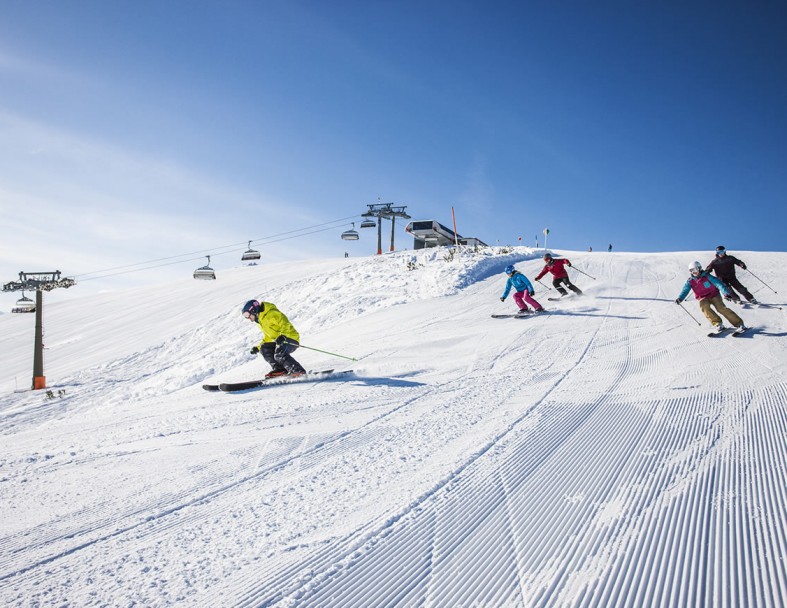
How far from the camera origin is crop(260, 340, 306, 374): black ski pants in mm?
7774

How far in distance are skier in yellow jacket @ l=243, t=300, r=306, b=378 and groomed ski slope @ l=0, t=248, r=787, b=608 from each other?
669 mm

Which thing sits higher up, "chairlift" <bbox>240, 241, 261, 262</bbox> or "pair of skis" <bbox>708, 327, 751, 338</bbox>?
"chairlift" <bbox>240, 241, 261, 262</bbox>

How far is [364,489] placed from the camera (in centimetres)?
332


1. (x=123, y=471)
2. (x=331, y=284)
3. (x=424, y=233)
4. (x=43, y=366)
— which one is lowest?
(x=43, y=366)

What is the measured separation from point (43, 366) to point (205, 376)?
11.9 meters

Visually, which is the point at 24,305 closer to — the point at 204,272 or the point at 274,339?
the point at 204,272

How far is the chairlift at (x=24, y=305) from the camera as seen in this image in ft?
72.0

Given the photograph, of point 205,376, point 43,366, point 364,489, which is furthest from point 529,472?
point 43,366

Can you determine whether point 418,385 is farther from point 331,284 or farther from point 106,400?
point 331,284

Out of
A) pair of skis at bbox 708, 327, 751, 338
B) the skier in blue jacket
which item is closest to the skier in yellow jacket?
the skier in blue jacket

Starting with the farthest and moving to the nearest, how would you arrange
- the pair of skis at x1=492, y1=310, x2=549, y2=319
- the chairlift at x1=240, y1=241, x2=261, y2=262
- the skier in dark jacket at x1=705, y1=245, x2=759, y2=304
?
the chairlift at x1=240, y1=241, x2=261, y2=262 → the pair of skis at x1=492, y1=310, x2=549, y2=319 → the skier in dark jacket at x1=705, y1=245, x2=759, y2=304

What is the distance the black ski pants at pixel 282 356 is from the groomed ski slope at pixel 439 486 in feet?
2.02

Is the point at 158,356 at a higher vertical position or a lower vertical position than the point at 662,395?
lower

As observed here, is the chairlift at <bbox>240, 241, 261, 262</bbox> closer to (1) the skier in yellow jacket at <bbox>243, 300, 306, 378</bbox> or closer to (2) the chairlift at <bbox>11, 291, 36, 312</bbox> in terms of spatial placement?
(2) the chairlift at <bbox>11, 291, 36, 312</bbox>
